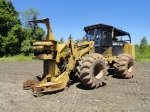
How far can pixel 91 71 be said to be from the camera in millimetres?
7602

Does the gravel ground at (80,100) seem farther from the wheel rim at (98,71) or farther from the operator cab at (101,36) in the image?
the operator cab at (101,36)

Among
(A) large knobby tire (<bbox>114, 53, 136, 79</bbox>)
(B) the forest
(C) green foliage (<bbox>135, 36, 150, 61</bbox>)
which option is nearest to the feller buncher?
(A) large knobby tire (<bbox>114, 53, 136, 79</bbox>)

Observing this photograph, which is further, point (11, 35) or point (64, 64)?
point (11, 35)

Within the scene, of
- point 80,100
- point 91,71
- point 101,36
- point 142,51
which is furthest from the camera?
point 142,51

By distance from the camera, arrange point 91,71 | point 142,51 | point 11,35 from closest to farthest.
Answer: point 91,71 → point 11,35 → point 142,51

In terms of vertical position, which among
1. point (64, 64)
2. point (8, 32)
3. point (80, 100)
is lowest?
point (80, 100)

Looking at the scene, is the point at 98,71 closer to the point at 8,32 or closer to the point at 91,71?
the point at 91,71

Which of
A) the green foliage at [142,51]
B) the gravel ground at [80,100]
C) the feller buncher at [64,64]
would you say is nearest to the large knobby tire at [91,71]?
the feller buncher at [64,64]

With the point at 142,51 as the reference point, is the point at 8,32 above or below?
above

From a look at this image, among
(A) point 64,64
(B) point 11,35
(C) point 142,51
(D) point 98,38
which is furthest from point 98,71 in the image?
(C) point 142,51

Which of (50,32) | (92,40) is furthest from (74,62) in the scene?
(92,40)

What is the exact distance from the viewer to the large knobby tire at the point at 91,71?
7.49 meters

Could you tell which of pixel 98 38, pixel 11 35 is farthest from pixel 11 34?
pixel 98 38

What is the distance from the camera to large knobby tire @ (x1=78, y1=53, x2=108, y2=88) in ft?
24.6
